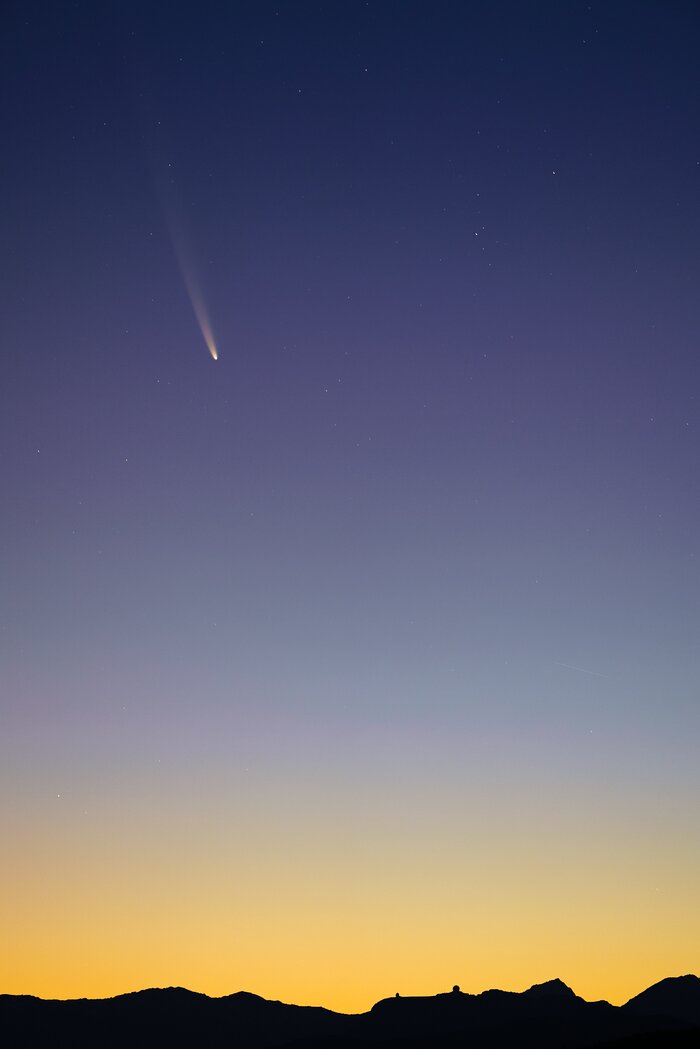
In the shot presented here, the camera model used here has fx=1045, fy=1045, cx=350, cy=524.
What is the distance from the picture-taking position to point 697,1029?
271ft

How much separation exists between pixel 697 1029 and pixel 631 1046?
5.34 metres

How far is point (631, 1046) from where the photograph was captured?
82.9 m
